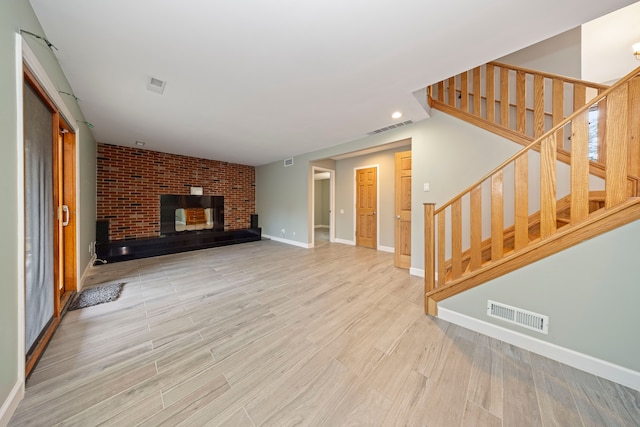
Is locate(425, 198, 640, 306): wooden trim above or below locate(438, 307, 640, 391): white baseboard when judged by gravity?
above

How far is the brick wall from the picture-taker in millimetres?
4492

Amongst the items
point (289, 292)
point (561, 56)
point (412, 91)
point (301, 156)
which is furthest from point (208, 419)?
point (561, 56)

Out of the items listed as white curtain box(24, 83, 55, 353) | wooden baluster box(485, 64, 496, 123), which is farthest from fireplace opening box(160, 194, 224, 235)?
wooden baluster box(485, 64, 496, 123)

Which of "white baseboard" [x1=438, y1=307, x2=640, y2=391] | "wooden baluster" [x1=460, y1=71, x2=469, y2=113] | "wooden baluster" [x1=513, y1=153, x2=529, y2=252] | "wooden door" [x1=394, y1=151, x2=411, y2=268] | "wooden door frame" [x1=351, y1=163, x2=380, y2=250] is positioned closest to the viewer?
"white baseboard" [x1=438, y1=307, x2=640, y2=391]

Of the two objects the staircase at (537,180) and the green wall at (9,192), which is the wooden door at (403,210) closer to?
the staircase at (537,180)

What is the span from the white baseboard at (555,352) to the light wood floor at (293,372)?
6 centimetres

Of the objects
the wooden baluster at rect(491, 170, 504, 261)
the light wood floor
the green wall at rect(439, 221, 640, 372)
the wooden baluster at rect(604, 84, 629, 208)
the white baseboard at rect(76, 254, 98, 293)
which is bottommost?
the light wood floor

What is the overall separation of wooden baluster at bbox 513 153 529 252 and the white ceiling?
972 millimetres

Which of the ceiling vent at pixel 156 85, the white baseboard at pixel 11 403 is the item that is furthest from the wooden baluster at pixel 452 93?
the white baseboard at pixel 11 403

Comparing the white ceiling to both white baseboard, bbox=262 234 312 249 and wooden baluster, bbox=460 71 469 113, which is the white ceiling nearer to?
wooden baluster, bbox=460 71 469 113

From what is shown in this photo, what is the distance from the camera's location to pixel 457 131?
296 cm

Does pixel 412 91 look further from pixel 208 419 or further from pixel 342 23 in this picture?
pixel 208 419

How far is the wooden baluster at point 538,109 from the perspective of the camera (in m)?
2.49

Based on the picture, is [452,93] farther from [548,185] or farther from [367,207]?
[367,207]
